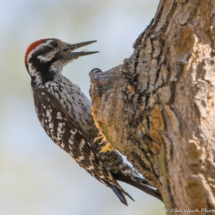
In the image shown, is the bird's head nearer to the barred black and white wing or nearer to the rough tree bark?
the barred black and white wing

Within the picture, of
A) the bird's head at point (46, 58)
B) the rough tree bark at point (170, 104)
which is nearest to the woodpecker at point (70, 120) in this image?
the bird's head at point (46, 58)

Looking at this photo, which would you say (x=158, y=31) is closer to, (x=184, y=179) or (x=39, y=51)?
(x=184, y=179)

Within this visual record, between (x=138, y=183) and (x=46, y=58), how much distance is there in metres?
2.37

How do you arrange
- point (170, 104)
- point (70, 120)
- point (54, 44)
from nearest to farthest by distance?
point (170, 104) < point (70, 120) < point (54, 44)

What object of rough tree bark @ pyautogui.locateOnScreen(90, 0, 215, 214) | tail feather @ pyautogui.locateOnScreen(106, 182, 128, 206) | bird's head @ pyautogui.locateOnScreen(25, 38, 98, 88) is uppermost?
bird's head @ pyautogui.locateOnScreen(25, 38, 98, 88)

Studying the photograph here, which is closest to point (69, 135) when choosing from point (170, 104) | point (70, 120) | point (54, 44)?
point (70, 120)

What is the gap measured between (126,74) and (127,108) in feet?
1.27

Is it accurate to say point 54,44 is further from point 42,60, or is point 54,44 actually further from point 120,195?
point 120,195

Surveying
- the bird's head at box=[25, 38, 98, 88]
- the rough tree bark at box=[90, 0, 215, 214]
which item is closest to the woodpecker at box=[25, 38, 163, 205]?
the bird's head at box=[25, 38, 98, 88]

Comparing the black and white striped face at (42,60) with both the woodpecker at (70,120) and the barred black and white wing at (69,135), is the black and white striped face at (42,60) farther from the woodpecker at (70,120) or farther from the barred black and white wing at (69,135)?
the barred black and white wing at (69,135)

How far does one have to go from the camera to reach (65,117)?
3.78m

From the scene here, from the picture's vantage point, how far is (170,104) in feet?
7.18

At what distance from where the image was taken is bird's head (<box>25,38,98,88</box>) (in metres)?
4.26

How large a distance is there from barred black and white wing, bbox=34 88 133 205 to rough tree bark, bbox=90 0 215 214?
93 centimetres
